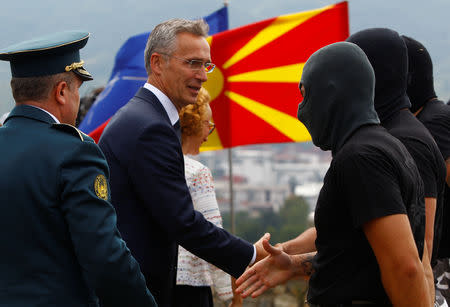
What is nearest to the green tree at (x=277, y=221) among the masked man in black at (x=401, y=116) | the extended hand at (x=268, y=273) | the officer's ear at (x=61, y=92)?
the extended hand at (x=268, y=273)

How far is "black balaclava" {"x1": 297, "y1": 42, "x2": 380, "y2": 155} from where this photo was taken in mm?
2053

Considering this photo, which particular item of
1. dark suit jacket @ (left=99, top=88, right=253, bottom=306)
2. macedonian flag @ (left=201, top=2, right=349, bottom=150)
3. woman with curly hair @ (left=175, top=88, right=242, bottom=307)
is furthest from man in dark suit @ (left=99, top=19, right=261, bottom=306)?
macedonian flag @ (left=201, top=2, right=349, bottom=150)

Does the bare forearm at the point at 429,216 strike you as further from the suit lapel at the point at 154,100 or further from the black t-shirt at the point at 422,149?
the suit lapel at the point at 154,100

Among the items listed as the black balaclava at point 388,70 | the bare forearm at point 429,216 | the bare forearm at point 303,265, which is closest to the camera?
the bare forearm at point 429,216

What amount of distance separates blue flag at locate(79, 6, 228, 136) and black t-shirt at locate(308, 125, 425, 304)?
4576 mm

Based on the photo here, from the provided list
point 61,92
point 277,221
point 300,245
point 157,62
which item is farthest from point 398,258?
point 277,221

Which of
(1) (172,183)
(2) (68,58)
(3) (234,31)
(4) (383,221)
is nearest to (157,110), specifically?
(1) (172,183)

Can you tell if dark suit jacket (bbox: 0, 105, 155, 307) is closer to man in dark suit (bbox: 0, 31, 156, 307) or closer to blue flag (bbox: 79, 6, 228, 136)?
man in dark suit (bbox: 0, 31, 156, 307)

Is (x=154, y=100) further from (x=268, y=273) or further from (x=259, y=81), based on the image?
(x=259, y=81)

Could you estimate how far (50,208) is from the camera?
1.90m

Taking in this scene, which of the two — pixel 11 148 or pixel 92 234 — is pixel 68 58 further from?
pixel 92 234

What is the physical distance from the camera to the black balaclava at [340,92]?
2.05 m

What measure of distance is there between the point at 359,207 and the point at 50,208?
0.98 metres

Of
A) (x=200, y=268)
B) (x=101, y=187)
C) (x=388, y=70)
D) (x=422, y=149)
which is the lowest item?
(x=200, y=268)
